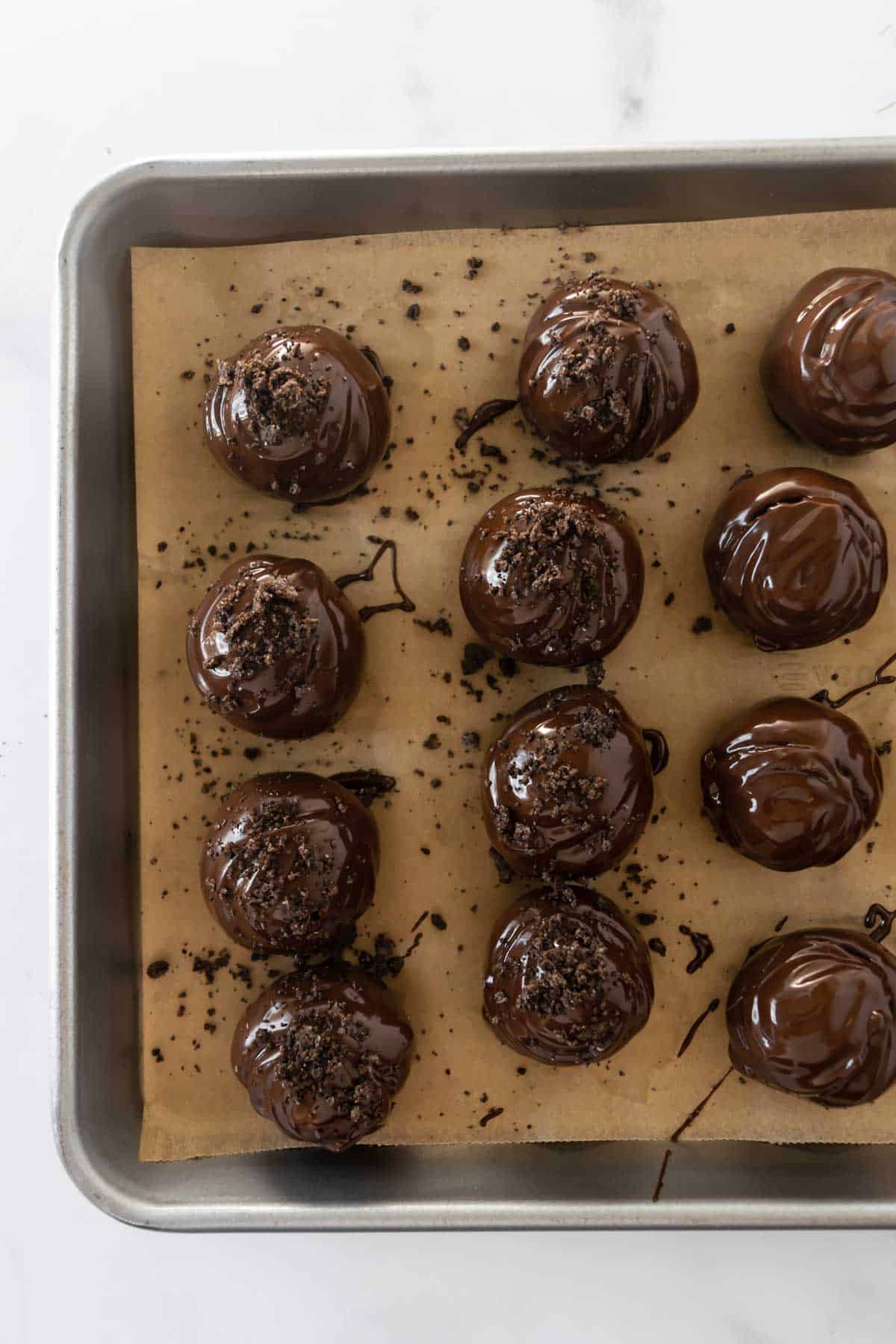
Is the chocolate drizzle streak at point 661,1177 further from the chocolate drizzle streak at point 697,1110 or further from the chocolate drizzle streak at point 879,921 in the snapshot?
the chocolate drizzle streak at point 879,921

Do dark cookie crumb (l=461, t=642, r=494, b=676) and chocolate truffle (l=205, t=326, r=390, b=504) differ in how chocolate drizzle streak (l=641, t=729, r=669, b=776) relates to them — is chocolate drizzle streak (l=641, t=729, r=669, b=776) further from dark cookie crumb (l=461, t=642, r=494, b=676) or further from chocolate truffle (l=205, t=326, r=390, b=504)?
chocolate truffle (l=205, t=326, r=390, b=504)

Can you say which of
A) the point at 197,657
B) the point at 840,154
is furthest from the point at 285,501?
the point at 840,154

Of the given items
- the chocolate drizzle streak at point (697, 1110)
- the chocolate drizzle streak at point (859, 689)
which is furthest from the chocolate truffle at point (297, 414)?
the chocolate drizzle streak at point (697, 1110)

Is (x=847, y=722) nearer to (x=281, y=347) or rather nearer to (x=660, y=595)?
(x=660, y=595)

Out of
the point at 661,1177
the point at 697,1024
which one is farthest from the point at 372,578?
Result: the point at 661,1177

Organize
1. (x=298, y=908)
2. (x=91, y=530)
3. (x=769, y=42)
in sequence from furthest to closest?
(x=769, y=42), (x=91, y=530), (x=298, y=908)
